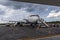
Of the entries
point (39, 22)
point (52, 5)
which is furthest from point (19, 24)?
point (52, 5)

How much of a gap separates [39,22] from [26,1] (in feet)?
242

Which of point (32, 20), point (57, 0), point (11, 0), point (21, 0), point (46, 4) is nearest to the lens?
point (11, 0)

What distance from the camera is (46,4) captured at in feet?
51.5

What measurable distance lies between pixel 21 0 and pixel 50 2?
9.13 ft

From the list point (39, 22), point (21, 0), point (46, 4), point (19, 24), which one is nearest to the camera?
point (21, 0)

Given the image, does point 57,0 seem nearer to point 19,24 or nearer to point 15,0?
point 15,0

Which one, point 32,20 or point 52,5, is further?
point 32,20

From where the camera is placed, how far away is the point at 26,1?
13.7 m

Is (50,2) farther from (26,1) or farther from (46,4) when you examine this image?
(26,1)

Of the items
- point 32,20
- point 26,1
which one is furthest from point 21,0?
point 32,20

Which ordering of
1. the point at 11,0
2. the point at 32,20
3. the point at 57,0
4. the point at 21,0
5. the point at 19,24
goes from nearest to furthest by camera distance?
1. the point at 11,0
2. the point at 21,0
3. the point at 57,0
4. the point at 32,20
5. the point at 19,24

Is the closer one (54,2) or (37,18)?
(54,2)

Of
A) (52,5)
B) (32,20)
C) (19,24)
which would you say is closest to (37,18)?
(32,20)

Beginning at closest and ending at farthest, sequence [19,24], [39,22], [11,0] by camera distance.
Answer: [11,0] < [39,22] < [19,24]
